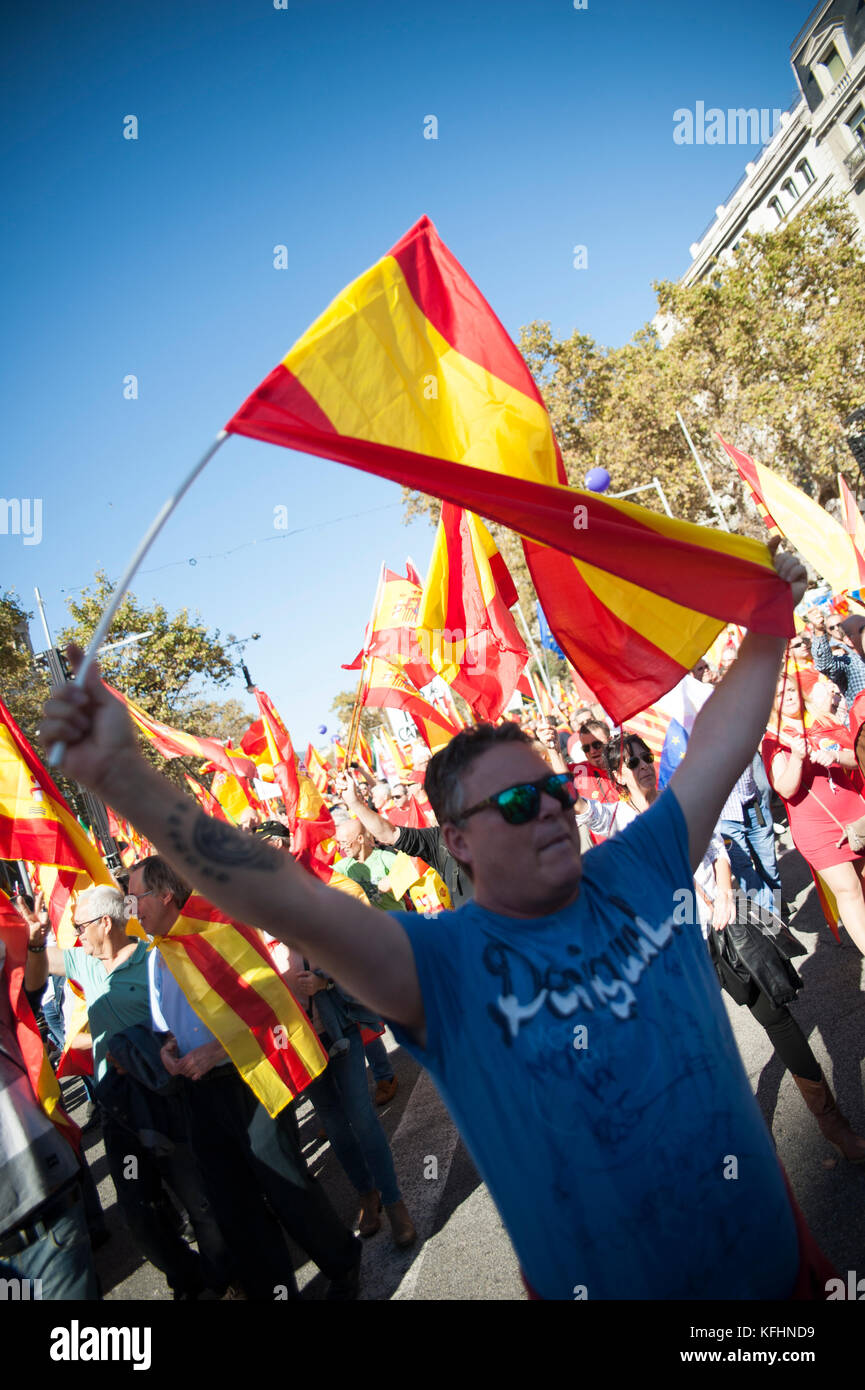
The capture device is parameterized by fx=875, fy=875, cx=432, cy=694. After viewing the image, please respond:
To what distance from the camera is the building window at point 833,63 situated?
1578 inches

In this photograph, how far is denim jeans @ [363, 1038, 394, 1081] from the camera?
5988mm

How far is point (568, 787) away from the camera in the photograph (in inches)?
78.3

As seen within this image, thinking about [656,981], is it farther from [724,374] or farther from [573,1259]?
[724,374]

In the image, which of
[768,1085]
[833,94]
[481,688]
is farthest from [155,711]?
[833,94]

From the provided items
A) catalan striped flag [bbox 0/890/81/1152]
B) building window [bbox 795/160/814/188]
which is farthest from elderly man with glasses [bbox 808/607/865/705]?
building window [bbox 795/160/814/188]

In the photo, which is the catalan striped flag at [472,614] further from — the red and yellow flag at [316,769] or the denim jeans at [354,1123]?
the red and yellow flag at [316,769]

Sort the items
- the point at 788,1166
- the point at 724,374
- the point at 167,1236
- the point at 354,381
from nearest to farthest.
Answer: the point at 354,381 < the point at 788,1166 < the point at 167,1236 < the point at 724,374

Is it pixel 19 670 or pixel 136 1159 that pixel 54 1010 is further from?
pixel 19 670

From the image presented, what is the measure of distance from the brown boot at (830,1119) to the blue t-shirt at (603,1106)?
2.12 m

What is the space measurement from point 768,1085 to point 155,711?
84.1 feet

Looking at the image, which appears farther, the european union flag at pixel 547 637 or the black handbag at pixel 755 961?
the black handbag at pixel 755 961

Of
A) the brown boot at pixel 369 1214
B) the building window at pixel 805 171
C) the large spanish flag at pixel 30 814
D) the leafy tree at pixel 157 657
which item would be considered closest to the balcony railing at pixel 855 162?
the building window at pixel 805 171

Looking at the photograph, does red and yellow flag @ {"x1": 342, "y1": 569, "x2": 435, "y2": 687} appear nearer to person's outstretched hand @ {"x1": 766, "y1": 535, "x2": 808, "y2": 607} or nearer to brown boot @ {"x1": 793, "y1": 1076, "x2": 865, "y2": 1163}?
brown boot @ {"x1": 793, "y1": 1076, "x2": 865, "y2": 1163}

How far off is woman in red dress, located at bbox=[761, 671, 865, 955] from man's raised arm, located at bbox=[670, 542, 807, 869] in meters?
3.07
